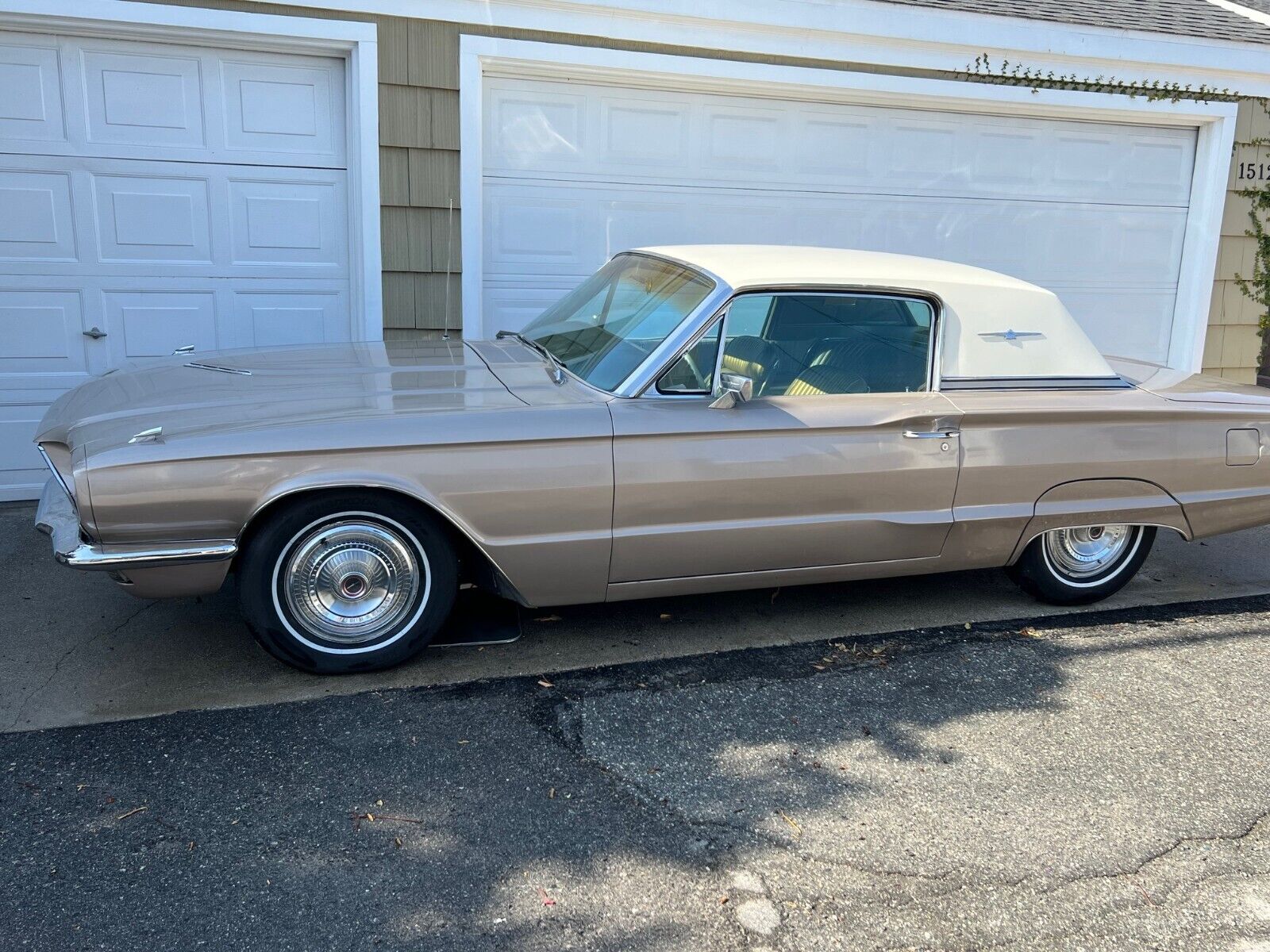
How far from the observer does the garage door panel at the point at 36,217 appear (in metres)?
5.79

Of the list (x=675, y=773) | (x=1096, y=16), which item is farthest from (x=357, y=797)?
(x=1096, y=16)

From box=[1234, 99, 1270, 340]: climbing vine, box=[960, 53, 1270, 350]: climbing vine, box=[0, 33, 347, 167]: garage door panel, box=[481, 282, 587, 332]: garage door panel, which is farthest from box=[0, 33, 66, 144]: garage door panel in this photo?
box=[1234, 99, 1270, 340]: climbing vine

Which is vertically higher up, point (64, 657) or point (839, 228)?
point (839, 228)

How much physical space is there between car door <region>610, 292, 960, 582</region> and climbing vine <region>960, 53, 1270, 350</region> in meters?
3.91

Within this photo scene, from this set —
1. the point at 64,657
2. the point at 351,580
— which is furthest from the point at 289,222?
the point at 351,580

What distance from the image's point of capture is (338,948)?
8.11 feet

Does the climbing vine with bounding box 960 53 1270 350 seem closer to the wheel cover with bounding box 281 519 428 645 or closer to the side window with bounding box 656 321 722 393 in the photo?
the side window with bounding box 656 321 722 393

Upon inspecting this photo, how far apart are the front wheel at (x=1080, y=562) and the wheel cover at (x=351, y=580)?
105 inches

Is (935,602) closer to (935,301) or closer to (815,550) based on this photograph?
(815,550)

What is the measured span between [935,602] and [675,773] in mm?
2016

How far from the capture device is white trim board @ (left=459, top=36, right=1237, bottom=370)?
20.8 ft

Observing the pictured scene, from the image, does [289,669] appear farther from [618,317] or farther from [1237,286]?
[1237,286]

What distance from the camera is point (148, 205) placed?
236 inches

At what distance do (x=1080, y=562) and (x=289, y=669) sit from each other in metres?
3.38
